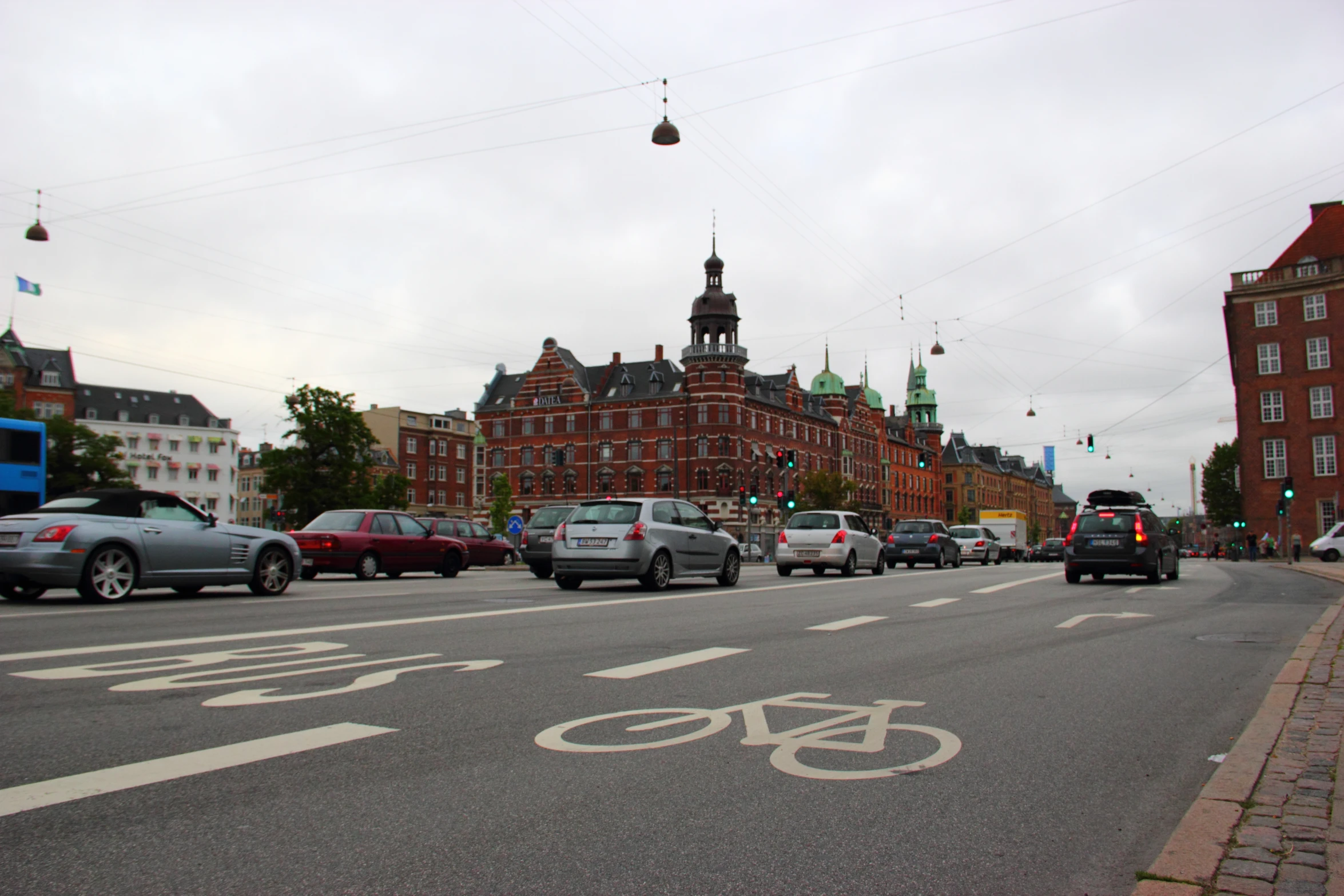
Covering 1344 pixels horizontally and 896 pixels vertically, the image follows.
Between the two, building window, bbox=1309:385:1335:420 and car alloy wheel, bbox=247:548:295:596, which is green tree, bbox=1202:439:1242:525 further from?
car alloy wheel, bbox=247:548:295:596

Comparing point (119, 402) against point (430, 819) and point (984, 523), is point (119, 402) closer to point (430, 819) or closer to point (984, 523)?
point (984, 523)

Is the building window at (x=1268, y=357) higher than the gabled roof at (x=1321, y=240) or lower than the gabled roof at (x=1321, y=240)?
lower

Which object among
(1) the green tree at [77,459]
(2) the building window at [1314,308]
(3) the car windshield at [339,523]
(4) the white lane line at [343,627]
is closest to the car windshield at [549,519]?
(3) the car windshield at [339,523]

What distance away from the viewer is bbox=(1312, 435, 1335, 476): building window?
6328cm

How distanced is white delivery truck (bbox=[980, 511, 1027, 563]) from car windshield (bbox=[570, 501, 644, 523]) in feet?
132

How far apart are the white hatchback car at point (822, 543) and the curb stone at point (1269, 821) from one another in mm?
17645

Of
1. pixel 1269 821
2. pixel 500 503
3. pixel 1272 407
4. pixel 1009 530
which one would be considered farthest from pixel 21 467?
pixel 1272 407

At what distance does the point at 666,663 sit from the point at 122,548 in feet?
27.8

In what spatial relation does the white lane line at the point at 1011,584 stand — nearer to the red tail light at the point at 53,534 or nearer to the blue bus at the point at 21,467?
the red tail light at the point at 53,534

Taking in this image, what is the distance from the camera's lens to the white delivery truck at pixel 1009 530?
54812 mm

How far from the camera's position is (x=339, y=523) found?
72.2 feet

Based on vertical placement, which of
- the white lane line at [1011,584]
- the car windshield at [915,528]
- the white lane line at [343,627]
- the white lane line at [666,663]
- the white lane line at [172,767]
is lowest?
the white lane line at [1011,584]

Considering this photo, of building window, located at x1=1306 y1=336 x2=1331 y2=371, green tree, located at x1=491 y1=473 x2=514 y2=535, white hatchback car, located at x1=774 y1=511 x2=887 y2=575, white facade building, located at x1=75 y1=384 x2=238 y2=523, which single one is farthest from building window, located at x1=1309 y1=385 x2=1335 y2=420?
white facade building, located at x1=75 y1=384 x2=238 y2=523

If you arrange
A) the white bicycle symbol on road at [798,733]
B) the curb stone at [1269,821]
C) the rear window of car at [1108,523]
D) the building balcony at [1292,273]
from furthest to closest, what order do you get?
the building balcony at [1292,273] < the rear window of car at [1108,523] < the white bicycle symbol on road at [798,733] < the curb stone at [1269,821]
